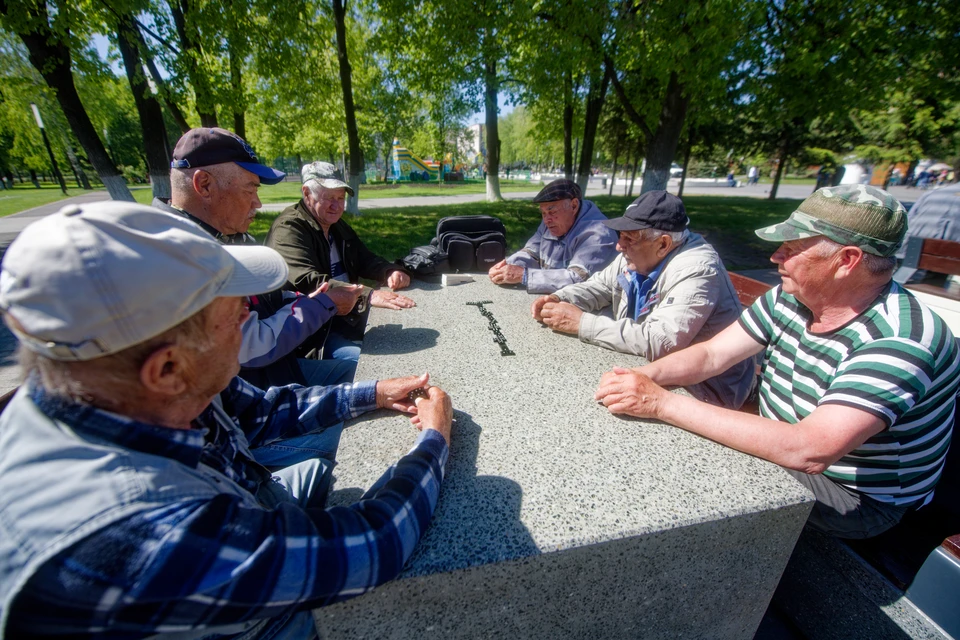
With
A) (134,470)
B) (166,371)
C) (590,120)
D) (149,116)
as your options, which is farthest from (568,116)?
(134,470)

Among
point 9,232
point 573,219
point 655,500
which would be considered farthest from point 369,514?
point 9,232

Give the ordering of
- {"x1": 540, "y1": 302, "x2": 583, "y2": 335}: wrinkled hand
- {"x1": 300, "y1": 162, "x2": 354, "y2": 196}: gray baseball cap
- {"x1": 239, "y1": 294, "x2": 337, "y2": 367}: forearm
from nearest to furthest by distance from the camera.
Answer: {"x1": 239, "y1": 294, "x2": 337, "y2": 367}: forearm → {"x1": 540, "y1": 302, "x2": 583, "y2": 335}: wrinkled hand → {"x1": 300, "y1": 162, "x2": 354, "y2": 196}: gray baseball cap

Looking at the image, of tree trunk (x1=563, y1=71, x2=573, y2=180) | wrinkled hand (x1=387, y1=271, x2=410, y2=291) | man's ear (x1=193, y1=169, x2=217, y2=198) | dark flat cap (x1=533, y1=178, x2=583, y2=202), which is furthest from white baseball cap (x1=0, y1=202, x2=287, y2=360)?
tree trunk (x1=563, y1=71, x2=573, y2=180)

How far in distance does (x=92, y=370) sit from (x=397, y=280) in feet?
8.00

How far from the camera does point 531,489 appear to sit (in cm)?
123

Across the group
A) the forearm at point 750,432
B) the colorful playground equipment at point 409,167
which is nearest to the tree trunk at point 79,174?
the colorful playground equipment at point 409,167

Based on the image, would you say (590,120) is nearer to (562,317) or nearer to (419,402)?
(562,317)

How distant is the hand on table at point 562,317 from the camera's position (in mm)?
2262

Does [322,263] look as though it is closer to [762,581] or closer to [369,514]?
[369,514]

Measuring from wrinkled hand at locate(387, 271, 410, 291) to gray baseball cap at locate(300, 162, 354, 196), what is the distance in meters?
0.67

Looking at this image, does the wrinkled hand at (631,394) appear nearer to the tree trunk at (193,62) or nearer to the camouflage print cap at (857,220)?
the camouflage print cap at (857,220)

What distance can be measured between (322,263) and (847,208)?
2.81 metres

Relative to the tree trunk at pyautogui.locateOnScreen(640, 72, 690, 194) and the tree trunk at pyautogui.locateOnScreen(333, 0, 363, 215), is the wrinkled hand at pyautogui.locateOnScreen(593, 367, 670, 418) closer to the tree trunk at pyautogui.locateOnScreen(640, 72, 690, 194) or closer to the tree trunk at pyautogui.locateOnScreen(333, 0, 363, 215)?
the tree trunk at pyautogui.locateOnScreen(640, 72, 690, 194)

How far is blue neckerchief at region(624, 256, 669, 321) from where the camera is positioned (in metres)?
2.36
